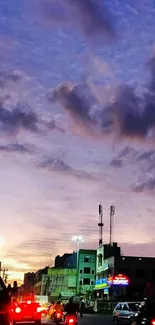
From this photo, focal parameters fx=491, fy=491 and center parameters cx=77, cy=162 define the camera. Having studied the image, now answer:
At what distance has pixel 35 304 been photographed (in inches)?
1244

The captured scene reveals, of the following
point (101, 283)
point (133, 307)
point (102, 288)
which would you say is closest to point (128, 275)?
point (101, 283)

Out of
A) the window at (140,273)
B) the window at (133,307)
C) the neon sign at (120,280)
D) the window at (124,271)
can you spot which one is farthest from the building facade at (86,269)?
the window at (133,307)

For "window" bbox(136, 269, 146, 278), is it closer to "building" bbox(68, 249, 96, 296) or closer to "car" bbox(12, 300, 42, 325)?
"building" bbox(68, 249, 96, 296)

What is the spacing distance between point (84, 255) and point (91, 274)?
477cm

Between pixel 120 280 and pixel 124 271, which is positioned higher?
pixel 124 271

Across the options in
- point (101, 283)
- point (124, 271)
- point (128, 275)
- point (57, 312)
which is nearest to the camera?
point (57, 312)

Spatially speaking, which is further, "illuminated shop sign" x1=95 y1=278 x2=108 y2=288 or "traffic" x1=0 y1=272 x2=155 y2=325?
"illuminated shop sign" x1=95 y1=278 x2=108 y2=288

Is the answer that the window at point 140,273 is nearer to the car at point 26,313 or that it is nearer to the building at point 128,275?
the building at point 128,275

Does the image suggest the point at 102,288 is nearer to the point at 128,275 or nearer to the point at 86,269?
the point at 128,275

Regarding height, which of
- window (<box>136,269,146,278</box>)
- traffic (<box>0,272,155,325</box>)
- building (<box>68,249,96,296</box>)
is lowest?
traffic (<box>0,272,155,325</box>)

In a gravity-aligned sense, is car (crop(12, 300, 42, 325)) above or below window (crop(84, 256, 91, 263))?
below

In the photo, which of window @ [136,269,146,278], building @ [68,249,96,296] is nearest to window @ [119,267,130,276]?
window @ [136,269,146,278]

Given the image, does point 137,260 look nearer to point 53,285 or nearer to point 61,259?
point 53,285

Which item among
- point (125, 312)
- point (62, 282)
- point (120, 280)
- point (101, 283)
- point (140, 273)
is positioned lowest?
point (125, 312)
